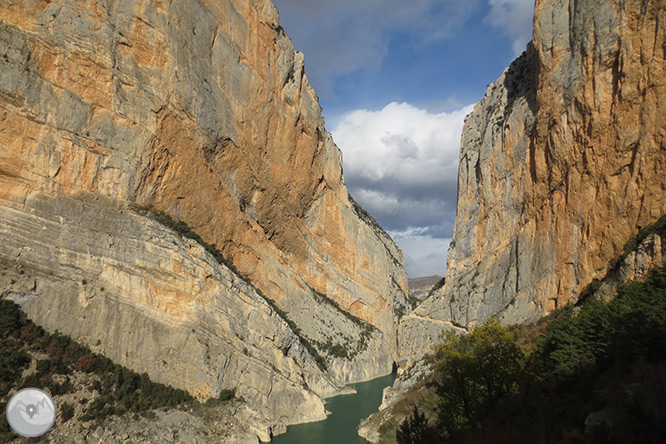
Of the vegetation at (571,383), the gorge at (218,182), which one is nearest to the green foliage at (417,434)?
the vegetation at (571,383)

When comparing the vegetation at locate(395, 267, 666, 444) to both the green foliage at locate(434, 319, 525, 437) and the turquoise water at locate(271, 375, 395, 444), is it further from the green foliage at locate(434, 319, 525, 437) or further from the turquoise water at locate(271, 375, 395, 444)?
the turquoise water at locate(271, 375, 395, 444)

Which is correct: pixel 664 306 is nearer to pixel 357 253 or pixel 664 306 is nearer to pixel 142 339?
pixel 142 339

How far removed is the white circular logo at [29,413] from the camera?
24.9 ft

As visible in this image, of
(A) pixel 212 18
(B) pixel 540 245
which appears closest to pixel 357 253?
(B) pixel 540 245

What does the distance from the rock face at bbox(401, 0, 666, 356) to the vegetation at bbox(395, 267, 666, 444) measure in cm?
1019

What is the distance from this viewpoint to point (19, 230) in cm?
2712

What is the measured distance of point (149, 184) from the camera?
1324 inches

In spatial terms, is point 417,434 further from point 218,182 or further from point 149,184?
point 218,182

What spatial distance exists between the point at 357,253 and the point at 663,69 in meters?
49.6

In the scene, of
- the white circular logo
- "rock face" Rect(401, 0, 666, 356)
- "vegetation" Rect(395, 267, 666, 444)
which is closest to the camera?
the white circular logo

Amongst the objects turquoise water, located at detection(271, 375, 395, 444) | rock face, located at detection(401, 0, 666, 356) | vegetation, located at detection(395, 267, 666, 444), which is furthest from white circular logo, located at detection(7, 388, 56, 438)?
rock face, located at detection(401, 0, 666, 356)

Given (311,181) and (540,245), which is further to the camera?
(311,181)

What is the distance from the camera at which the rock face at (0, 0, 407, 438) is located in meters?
27.8

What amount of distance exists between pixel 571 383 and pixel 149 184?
100 feet
